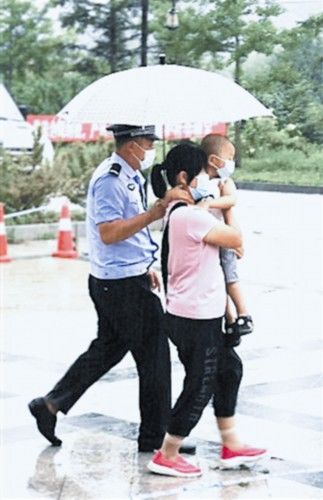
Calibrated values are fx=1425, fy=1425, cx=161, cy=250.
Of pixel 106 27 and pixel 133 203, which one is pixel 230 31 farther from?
pixel 106 27

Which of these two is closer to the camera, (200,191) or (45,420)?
(200,191)

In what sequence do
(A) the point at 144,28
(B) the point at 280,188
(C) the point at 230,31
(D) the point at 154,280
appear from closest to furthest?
(D) the point at 154,280, (C) the point at 230,31, (B) the point at 280,188, (A) the point at 144,28

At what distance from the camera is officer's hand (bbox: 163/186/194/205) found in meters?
6.34

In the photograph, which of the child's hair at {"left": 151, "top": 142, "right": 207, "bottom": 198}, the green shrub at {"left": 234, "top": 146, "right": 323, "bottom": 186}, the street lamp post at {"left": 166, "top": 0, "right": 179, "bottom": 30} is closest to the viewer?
the child's hair at {"left": 151, "top": 142, "right": 207, "bottom": 198}

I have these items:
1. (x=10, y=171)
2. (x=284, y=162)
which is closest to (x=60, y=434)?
(x=284, y=162)

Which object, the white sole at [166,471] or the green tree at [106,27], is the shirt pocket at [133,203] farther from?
the green tree at [106,27]

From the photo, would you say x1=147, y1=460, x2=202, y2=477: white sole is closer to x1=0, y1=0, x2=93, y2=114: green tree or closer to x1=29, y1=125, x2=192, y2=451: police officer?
x1=29, y1=125, x2=192, y2=451: police officer

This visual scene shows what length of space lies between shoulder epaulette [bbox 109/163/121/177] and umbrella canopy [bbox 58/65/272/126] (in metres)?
0.23

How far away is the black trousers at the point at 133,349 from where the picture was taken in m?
6.80

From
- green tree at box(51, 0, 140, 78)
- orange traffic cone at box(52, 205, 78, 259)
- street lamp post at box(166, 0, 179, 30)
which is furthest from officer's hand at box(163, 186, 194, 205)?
green tree at box(51, 0, 140, 78)

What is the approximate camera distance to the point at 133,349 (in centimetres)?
690

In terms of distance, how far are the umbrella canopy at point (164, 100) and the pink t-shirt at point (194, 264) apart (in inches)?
18.2

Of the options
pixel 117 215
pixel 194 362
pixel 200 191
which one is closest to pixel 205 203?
pixel 200 191

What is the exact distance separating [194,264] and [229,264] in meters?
0.32
